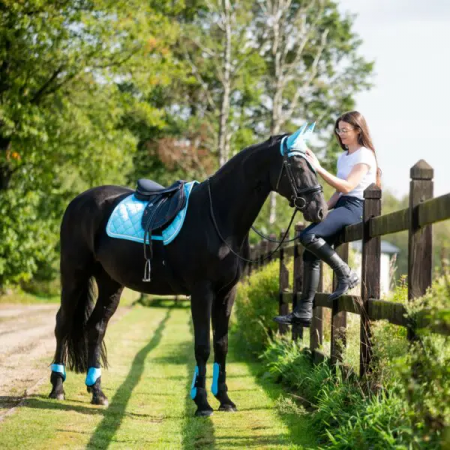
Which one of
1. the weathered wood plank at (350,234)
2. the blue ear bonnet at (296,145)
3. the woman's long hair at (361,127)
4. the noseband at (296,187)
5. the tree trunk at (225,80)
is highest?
the tree trunk at (225,80)

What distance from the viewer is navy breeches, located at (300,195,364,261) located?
Answer: 19.6 ft

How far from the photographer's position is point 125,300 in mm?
29953

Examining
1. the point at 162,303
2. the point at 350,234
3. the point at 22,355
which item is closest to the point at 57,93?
the point at 22,355

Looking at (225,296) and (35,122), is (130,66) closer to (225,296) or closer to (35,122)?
(35,122)

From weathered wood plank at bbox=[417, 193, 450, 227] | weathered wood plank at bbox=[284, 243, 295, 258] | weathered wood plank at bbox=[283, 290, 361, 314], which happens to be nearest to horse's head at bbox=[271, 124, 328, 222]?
weathered wood plank at bbox=[283, 290, 361, 314]

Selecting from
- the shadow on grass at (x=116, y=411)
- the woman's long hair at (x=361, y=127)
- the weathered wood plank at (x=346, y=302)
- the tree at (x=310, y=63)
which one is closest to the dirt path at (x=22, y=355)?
the shadow on grass at (x=116, y=411)

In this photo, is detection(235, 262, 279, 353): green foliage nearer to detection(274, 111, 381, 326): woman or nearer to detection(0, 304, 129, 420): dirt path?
detection(0, 304, 129, 420): dirt path

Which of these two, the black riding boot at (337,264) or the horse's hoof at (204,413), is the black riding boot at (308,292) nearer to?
the black riding boot at (337,264)

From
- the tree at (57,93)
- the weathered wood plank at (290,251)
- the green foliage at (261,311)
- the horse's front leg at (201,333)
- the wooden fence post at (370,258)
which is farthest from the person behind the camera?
the tree at (57,93)

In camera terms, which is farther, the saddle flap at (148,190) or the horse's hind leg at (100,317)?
the horse's hind leg at (100,317)

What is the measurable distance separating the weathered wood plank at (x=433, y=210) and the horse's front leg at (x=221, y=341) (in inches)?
99.2

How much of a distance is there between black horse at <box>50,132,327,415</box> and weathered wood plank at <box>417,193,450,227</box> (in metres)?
1.36

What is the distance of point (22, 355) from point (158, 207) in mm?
4851

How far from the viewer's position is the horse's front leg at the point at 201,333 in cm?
618
